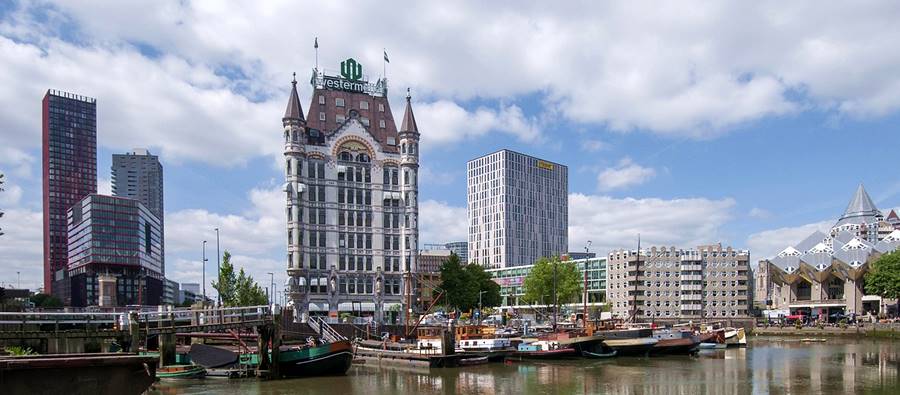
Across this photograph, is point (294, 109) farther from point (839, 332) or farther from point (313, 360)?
point (839, 332)

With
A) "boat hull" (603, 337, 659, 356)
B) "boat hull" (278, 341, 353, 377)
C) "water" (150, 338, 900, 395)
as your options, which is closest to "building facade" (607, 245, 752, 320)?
"boat hull" (603, 337, 659, 356)

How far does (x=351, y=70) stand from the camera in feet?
373

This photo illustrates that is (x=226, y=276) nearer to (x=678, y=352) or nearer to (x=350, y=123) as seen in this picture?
A: (x=350, y=123)

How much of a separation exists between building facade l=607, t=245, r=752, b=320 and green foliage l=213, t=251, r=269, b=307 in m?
96.7

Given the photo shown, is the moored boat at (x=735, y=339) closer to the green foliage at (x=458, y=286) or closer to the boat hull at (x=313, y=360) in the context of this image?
the green foliage at (x=458, y=286)

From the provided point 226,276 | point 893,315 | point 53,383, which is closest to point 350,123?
point 226,276

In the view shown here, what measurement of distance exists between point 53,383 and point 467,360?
4904 centimetres

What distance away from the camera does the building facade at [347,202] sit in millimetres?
101438

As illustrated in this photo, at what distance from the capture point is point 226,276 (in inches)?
3565

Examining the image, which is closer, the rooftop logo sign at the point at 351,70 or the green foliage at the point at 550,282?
the rooftop logo sign at the point at 351,70

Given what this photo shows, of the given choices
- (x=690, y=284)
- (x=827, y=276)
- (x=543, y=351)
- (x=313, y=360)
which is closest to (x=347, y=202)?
(x=543, y=351)

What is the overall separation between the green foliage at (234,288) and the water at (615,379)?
3180 centimetres

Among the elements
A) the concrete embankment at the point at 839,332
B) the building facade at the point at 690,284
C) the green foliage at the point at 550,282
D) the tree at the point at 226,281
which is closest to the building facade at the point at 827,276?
the building facade at the point at 690,284

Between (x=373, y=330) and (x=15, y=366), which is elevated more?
(x=15, y=366)
